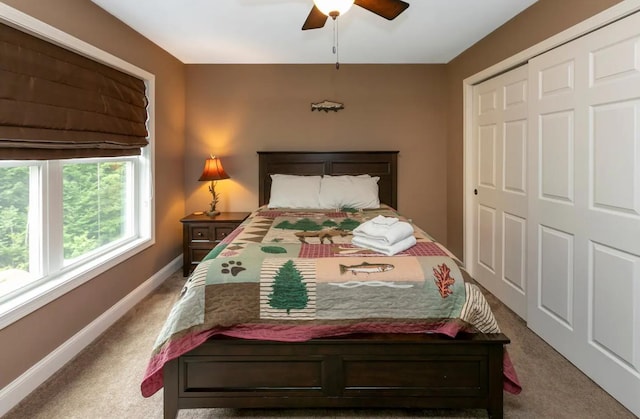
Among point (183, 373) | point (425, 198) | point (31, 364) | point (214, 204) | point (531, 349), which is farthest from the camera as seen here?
point (425, 198)

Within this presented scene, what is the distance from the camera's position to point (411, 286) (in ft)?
6.30

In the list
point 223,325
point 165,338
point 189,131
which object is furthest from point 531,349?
point 189,131

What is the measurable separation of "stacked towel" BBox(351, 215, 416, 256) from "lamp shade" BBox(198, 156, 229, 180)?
2.36 metres

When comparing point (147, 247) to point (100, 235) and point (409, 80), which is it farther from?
point (409, 80)

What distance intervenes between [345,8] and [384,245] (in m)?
1.23

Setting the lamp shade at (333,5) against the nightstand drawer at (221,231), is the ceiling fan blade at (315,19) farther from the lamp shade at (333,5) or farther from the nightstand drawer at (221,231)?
the nightstand drawer at (221,231)

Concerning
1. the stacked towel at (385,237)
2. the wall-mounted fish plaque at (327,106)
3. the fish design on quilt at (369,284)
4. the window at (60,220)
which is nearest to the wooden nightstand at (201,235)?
the window at (60,220)

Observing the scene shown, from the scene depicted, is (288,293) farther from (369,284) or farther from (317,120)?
(317,120)

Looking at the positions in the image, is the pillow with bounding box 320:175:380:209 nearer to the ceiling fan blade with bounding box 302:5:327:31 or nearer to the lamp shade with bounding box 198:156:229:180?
the lamp shade with bounding box 198:156:229:180

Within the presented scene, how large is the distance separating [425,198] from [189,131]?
2843 millimetres

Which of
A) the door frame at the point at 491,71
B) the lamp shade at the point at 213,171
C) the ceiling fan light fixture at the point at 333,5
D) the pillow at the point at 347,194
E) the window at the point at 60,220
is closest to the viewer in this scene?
the ceiling fan light fixture at the point at 333,5

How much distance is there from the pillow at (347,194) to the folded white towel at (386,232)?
158 centimetres

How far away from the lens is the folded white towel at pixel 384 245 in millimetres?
2203

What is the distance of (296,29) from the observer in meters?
3.45
